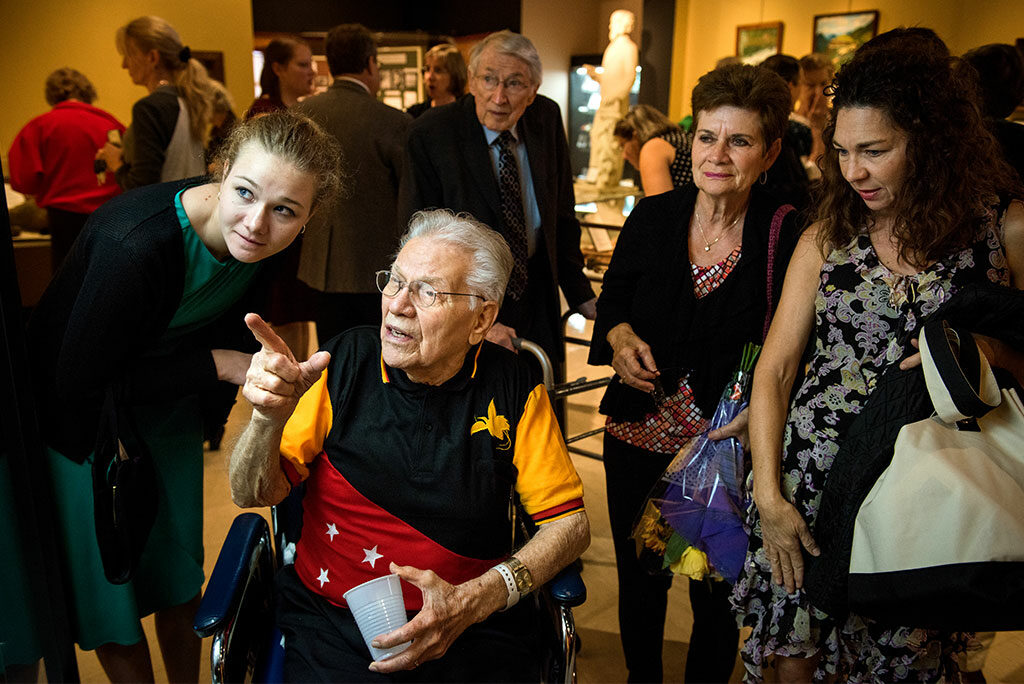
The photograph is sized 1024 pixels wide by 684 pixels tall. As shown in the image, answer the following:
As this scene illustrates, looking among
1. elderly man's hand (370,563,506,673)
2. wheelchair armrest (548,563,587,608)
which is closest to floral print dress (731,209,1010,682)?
Answer: wheelchair armrest (548,563,587,608)

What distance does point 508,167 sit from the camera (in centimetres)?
242

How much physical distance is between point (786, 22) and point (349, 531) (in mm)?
4078

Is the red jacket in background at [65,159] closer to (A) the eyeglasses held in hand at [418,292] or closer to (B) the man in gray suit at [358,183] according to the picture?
(B) the man in gray suit at [358,183]

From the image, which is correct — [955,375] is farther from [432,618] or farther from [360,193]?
[360,193]

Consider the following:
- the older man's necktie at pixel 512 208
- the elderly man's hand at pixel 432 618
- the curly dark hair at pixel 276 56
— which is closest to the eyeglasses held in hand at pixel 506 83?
the older man's necktie at pixel 512 208

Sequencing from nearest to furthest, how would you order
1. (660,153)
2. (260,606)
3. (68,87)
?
(260,606) → (68,87) → (660,153)

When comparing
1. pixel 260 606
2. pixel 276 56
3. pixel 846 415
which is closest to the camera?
pixel 846 415

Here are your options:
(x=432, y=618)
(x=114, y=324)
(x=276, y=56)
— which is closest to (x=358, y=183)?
(x=276, y=56)

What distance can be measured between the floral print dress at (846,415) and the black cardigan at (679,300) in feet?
0.66

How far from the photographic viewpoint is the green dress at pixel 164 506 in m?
1.67

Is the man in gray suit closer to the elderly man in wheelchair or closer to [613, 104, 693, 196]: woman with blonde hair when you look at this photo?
[613, 104, 693, 196]: woman with blonde hair

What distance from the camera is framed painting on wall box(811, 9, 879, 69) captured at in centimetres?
377

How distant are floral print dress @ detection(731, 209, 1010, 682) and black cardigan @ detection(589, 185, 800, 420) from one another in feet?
0.66

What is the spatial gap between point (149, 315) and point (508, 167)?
3.90 feet
